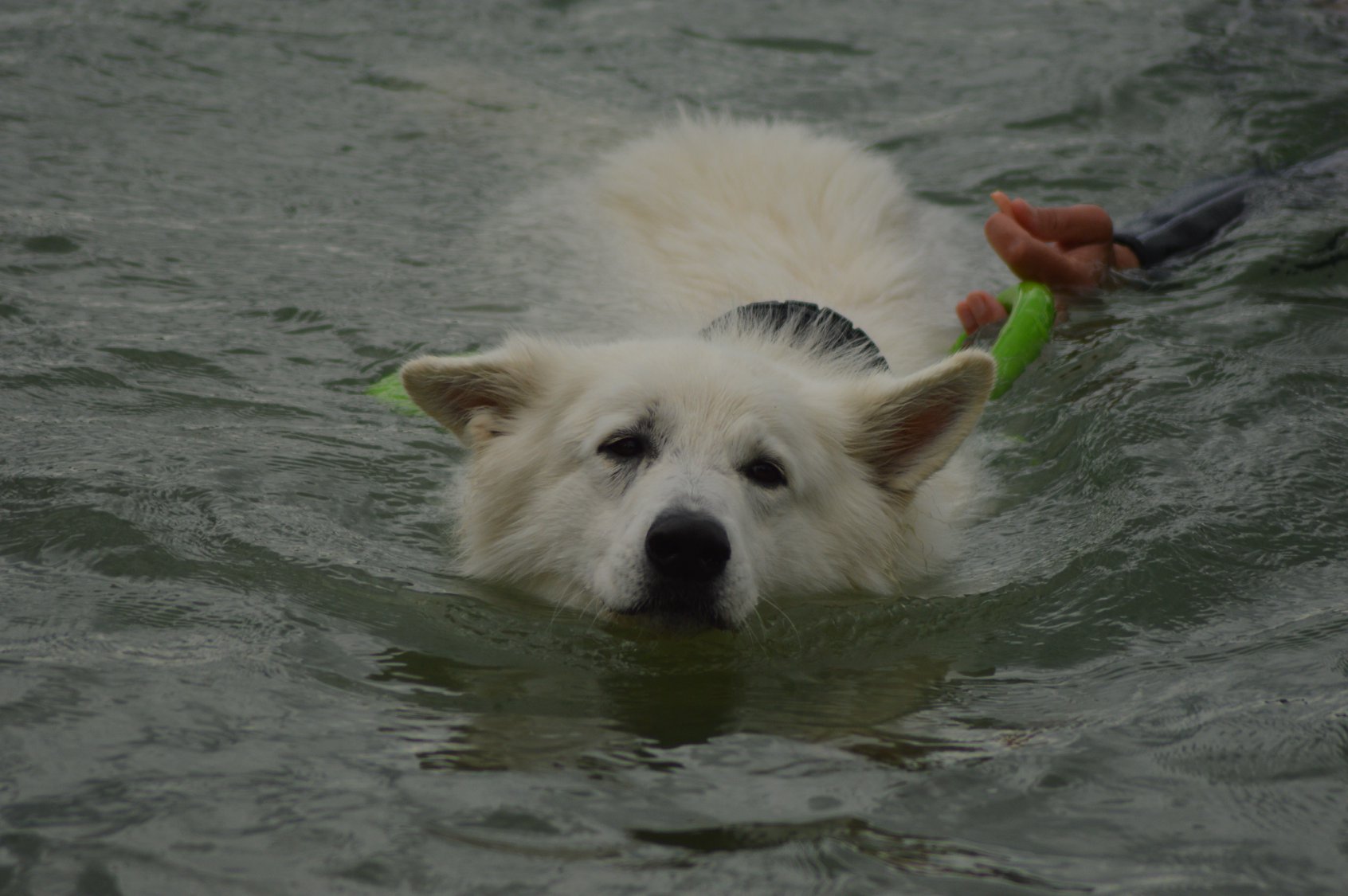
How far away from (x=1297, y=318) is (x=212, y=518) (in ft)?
14.8

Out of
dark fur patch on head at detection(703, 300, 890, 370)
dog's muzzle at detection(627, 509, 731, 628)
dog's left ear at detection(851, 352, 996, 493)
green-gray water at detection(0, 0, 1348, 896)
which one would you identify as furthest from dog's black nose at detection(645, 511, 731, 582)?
dark fur patch on head at detection(703, 300, 890, 370)

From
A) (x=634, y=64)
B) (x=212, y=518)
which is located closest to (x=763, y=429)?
(x=212, y=518)

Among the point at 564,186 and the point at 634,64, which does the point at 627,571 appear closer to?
the point at 564,186

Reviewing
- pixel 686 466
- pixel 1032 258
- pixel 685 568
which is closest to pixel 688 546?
pixel 685 568

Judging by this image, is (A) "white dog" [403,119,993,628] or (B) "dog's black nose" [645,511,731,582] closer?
(B) "dog's black nose" [645,511,731,582]

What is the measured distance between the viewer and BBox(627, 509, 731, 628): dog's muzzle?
11.2 feet

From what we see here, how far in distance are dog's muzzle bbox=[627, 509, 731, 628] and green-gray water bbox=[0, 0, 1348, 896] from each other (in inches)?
7.7

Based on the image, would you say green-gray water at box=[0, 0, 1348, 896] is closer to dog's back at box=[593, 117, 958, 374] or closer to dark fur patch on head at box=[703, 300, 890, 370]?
dog's back at box=[593, 117, 958, 374]

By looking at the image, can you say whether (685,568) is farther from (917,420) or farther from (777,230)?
(777,230)

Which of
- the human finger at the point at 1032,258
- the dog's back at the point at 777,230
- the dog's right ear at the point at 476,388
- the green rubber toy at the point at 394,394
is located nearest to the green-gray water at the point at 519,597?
the green rubber toy at the point at 394,394

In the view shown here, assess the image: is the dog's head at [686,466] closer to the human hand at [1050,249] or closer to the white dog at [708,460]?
the white dog at [708,460]

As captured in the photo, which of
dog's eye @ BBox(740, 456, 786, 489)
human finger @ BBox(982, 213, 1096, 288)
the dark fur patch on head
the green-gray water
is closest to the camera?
the green-gray water

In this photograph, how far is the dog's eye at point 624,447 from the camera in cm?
390

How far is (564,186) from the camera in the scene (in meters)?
7.35
